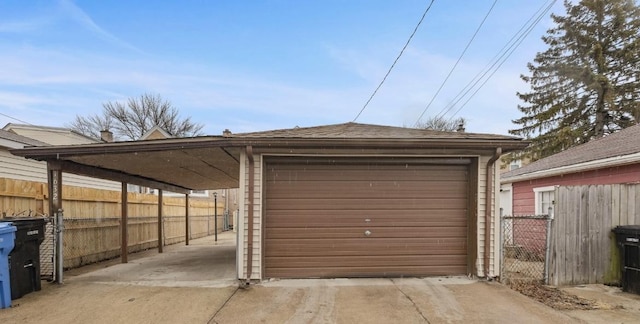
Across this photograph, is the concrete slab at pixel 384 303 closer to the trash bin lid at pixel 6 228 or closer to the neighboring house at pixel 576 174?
the trash bin lid at pixel 6 228

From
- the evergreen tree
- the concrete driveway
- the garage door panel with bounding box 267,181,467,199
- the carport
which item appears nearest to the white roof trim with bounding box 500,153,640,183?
the concrete driveway

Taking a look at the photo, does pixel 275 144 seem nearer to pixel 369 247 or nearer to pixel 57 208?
pixel 369 247

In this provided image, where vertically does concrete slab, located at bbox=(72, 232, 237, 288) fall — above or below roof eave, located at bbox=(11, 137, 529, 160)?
below

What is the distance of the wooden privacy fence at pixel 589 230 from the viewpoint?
6.27m

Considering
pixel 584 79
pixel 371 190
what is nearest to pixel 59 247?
pixel 371 190

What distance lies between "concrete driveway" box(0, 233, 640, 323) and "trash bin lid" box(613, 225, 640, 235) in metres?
1.17

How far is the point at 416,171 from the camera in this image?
665 centimetres

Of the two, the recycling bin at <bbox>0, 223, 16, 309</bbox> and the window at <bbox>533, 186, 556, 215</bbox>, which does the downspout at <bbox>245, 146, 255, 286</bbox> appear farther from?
the window at <bbox>533, 186, 556, 215</bbox>

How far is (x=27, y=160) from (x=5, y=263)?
21.4 ft

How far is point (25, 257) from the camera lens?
17.9 feet

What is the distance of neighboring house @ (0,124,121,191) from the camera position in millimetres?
9328

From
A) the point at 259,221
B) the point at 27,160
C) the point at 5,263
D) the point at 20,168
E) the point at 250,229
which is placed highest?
the point at 27,160

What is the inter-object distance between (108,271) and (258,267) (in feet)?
11.4

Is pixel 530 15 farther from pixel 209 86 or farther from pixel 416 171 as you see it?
pixel 209 86
